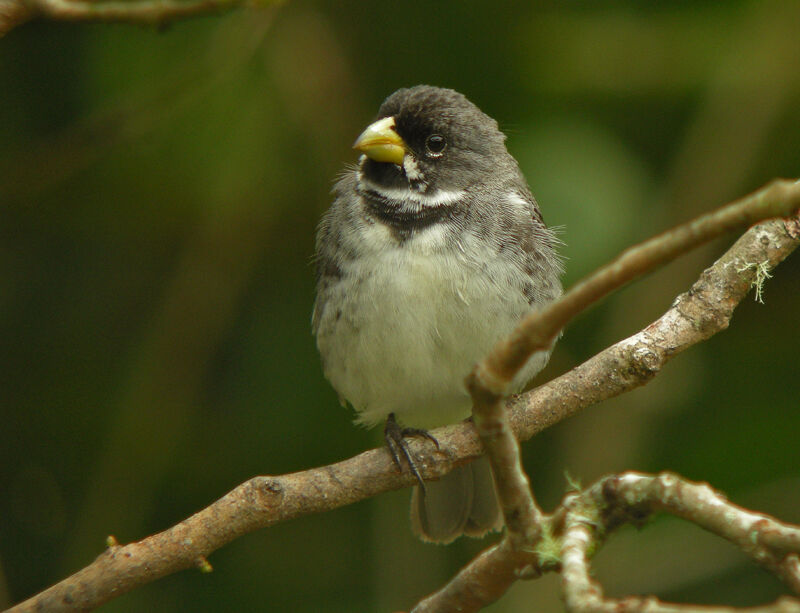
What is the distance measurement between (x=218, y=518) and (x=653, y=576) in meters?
2.33

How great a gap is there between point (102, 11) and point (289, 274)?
182cm

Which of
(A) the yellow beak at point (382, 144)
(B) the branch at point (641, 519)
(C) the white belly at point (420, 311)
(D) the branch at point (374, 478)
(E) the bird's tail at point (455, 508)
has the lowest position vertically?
(B) the branch at point (641, 519)

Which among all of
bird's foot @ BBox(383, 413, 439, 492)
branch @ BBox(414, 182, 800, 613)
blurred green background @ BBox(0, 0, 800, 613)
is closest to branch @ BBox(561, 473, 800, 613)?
branch @ BBox(414, 182, 800, 613)

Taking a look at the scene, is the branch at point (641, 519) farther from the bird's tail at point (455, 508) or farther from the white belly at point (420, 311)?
the bird's tail at point (455, 508)

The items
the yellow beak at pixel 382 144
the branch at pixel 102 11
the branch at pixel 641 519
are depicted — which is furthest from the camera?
the yellow beak at pixel 382 144

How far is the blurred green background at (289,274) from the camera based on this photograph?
4.22 m

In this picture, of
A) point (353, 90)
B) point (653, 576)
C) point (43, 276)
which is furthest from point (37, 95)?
point (653, 576)

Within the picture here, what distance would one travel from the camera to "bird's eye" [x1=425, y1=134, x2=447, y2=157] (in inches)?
144

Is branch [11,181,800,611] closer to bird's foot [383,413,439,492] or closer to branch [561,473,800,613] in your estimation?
bird's foot [383,413,439,492]

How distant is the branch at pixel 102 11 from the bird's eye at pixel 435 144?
768mm

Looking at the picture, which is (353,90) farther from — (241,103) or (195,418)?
(195,418)

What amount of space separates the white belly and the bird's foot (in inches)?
6.9

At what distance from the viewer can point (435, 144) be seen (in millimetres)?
3688

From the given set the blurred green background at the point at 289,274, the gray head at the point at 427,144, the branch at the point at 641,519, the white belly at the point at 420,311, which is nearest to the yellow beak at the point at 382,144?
the gray head at the point at 427,144
